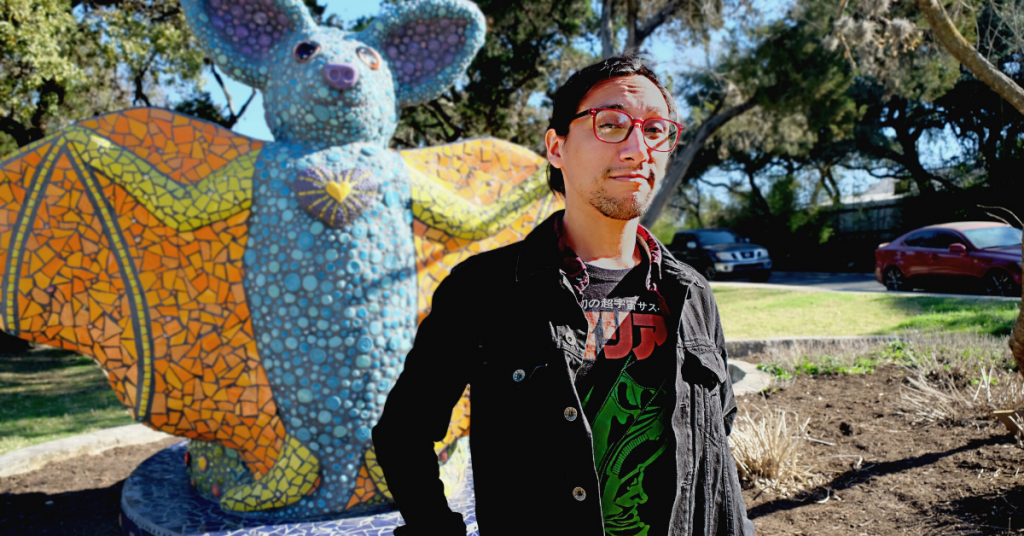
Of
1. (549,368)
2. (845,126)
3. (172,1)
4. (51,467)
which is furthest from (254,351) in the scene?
(845,126)

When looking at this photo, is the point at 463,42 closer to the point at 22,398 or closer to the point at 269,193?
the point at 269,193

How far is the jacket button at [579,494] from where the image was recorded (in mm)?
1245

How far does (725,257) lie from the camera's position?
56.2ft

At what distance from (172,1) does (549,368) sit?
40.1 ft

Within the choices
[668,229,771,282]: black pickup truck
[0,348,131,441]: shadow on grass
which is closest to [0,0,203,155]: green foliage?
[0,348,131,441]: shadow on grass

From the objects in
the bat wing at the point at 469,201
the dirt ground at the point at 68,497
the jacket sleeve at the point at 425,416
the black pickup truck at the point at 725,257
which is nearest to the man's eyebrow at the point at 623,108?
the jacket sleeve at the point at 425,416

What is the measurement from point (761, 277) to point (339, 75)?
16541 mm

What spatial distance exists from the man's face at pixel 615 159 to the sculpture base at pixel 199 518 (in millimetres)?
1713

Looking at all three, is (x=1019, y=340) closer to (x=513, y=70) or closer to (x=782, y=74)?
(x=782, y=74)

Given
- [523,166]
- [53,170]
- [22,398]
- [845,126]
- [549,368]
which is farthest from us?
[845,126]

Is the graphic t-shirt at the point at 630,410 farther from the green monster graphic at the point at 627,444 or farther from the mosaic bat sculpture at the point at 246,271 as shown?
the mosaic bat sculpture at the point at 246,271

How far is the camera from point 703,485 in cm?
146

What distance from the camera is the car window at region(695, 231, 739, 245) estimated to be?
18125 millimetres

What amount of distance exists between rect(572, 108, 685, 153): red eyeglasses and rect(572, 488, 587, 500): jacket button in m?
0.70
